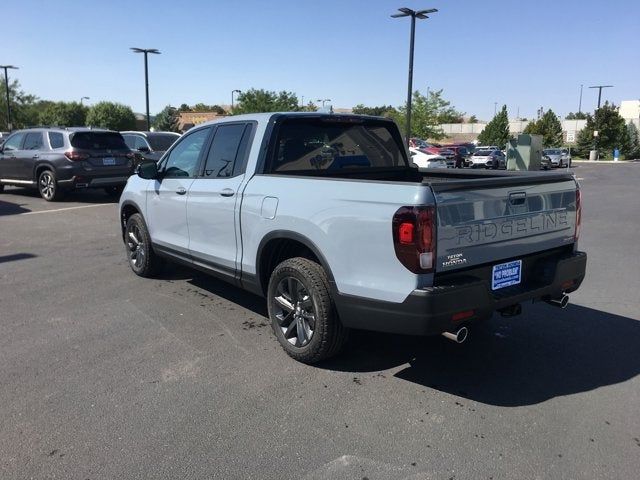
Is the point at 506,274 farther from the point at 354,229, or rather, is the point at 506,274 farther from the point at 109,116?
the point at 109,116

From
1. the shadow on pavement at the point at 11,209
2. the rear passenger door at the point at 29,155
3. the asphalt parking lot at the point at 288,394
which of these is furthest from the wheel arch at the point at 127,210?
the rear passenger door at the point at 29,155

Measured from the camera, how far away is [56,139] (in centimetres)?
1314

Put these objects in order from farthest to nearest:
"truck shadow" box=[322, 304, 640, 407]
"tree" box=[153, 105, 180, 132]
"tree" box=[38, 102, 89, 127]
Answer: "tree" box=[153, 105, 180, 132], "tree" box=[38, 102, 89, 127], "truck shadow" box=[322, 304, 640, 407]

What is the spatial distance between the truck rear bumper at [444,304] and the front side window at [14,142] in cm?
1348

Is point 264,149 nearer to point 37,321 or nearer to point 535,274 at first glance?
point 535,274

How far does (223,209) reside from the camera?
4660mm

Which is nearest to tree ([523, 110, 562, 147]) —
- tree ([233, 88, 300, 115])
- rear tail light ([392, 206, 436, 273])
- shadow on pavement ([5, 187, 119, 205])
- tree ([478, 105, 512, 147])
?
tree ([478, 105, 512, 147])

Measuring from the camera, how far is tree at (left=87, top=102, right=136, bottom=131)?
74438 millimetres

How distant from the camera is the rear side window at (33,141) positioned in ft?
44.2

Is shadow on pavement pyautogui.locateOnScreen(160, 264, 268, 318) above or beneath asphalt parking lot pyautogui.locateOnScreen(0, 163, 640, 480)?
above

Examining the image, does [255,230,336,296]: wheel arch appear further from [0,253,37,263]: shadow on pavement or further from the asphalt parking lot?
[0,253,37,263]: shadow on pavement

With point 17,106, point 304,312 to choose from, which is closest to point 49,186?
point 304,312

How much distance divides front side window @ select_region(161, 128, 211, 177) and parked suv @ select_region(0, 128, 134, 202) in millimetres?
8171

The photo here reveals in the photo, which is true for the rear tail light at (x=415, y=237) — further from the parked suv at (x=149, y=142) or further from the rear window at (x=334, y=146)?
the parked suv at (x=149, y=142)
